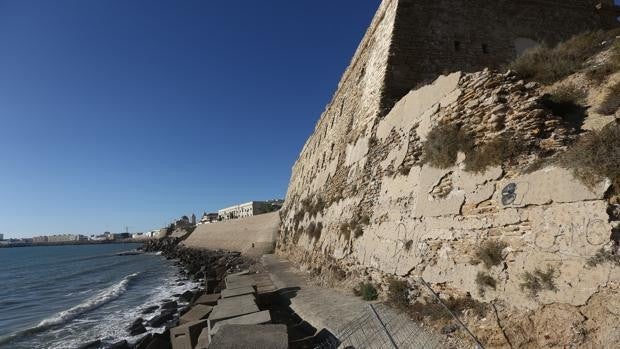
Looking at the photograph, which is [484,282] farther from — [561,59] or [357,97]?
[357,97]

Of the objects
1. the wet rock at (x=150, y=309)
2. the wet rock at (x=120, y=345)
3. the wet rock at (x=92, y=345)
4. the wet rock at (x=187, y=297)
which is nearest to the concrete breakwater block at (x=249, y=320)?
the wet rock at (x=120, y=345)

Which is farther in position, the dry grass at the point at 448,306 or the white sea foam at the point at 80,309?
the white sea foam at the point at 80,309

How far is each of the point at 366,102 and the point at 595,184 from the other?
9.36m

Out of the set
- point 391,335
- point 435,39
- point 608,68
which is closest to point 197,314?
point 391,335

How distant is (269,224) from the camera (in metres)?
29.9

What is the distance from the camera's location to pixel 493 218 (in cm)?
546

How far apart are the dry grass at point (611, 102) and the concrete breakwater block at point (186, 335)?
26.4 ft

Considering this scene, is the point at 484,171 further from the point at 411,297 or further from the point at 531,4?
the point at 531,4

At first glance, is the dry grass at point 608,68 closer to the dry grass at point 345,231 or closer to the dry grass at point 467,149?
the dry grass at point 467,149

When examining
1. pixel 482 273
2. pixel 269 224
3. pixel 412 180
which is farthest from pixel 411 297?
pixel 269 224

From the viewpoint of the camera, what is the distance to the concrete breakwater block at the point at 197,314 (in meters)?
8.60

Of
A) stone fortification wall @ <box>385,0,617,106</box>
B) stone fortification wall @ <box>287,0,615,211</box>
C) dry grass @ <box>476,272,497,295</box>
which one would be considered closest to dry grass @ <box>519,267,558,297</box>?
dry grass @ <box>476,272,497,295</box>

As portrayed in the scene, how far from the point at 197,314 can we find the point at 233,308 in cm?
153

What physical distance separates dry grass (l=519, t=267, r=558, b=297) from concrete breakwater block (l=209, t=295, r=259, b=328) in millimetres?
4947
